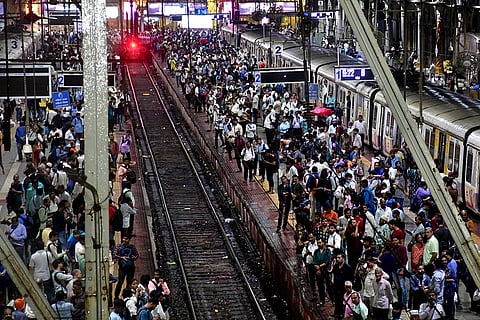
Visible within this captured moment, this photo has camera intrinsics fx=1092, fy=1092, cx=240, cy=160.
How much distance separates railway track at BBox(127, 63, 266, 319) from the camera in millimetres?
20625

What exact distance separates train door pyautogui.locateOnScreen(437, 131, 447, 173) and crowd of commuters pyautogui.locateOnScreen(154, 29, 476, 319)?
816 mm

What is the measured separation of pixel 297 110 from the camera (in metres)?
37.1

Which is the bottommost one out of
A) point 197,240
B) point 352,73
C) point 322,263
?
point 197,240

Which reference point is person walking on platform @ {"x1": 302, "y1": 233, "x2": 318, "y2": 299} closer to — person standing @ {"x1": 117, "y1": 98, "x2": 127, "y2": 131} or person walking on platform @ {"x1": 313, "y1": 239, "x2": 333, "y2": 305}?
person walking on platform @ {"x1": 313, "y1": 239, "x2": 333, "y2": 305}

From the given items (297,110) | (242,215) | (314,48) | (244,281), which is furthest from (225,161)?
(314,48)

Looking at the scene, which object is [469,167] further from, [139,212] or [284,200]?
[139,212]

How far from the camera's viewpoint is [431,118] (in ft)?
95.9

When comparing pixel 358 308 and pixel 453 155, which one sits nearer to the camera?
pixel 358 308

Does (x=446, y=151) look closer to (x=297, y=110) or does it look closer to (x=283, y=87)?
(x=297, y=110)

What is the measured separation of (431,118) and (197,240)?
24.9 feet

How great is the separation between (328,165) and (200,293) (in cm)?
588

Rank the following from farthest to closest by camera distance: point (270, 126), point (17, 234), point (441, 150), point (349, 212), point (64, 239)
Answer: point (270, 126)
point (441, 150)
point (64, 239)
point (349, 212)
point (17, 234)

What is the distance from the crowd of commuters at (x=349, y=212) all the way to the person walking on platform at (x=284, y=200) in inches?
1.0

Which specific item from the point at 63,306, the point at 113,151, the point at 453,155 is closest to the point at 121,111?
the point at 113,151
